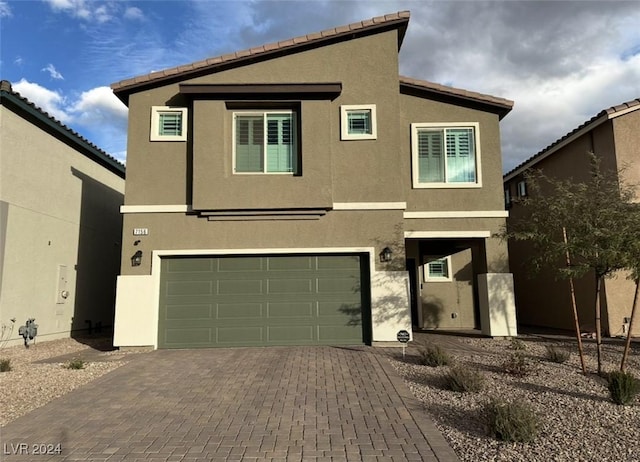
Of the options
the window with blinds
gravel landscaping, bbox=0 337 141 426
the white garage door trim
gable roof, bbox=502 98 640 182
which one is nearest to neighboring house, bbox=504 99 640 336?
gable roof, bbox=502 98 640 182

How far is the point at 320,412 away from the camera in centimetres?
652

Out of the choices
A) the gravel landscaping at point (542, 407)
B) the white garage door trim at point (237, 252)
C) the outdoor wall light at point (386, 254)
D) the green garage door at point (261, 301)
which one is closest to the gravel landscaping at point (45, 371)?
the green garage door at point (261, 301)

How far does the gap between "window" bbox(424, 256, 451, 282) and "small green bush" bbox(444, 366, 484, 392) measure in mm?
9219

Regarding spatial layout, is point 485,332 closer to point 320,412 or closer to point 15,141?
point 320,412

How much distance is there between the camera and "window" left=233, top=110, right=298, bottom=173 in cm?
1241

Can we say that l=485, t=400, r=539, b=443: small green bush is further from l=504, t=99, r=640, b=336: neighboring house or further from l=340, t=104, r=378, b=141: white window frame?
l=340, t=104, r=378, b=141: white window frame

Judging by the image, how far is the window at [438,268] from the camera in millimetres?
16703

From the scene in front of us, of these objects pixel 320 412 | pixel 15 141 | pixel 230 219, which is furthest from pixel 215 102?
pixel 320 412

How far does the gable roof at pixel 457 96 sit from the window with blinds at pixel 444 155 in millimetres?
687

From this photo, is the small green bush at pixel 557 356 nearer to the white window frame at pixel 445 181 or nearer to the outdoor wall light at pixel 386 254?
the outdoor wall light at pixel 386 254

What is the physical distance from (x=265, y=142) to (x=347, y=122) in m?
2.16

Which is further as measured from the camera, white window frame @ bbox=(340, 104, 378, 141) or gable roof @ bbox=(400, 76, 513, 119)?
gable roof @ bbox=(400, 76, 513, 119)

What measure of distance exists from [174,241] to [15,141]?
4870 mm

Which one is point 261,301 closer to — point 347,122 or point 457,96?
point 347,122
